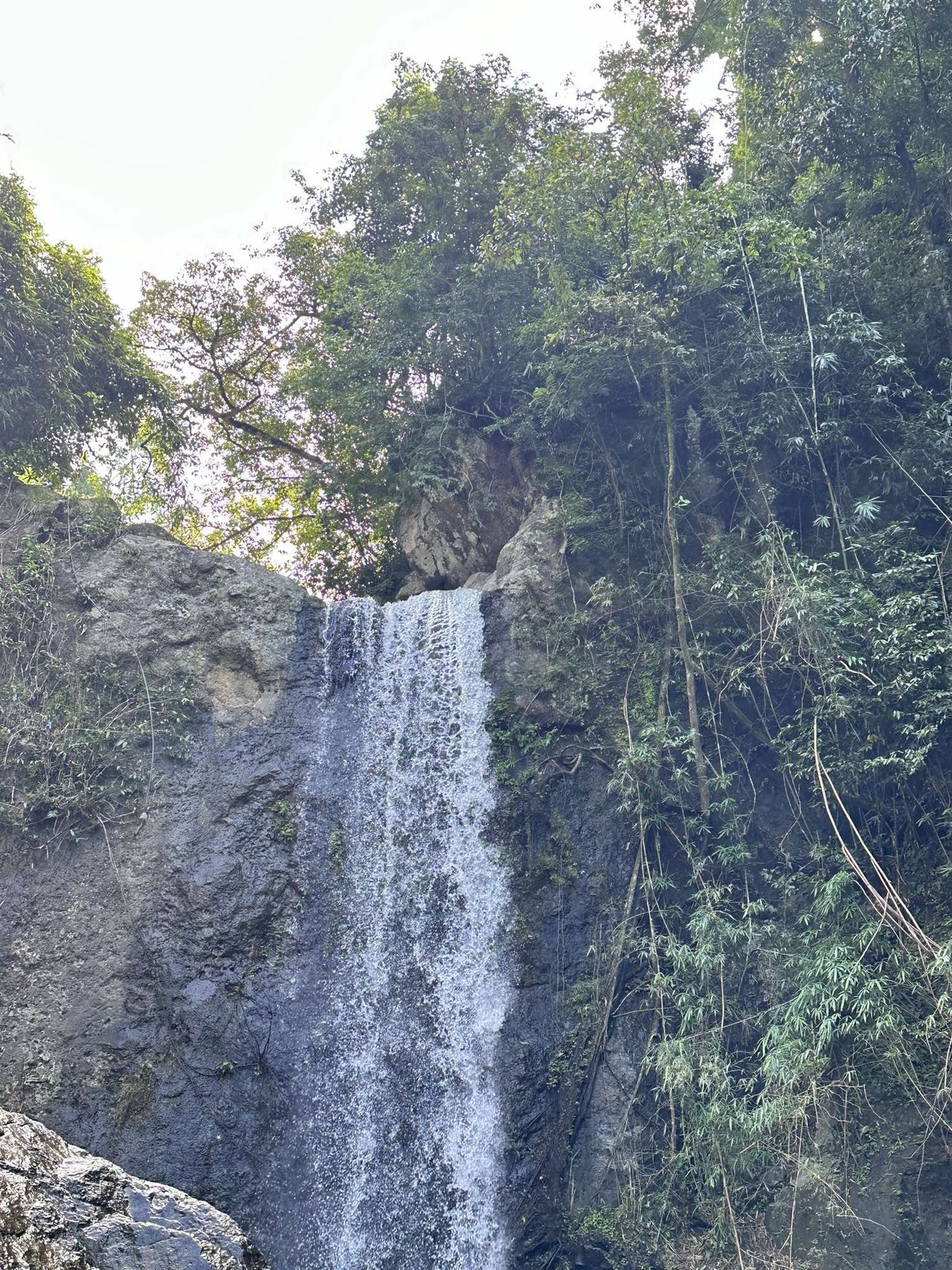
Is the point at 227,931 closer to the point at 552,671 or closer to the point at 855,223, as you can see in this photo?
the point at 552,671

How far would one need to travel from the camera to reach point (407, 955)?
8.80 m

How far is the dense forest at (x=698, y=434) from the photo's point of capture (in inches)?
311

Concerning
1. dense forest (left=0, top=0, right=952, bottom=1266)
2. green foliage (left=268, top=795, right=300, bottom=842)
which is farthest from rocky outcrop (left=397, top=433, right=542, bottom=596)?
green foliage (left=268, top=795, right=300, bottom=842)

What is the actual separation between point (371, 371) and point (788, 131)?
5.74 meters

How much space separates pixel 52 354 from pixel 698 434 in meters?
7.52

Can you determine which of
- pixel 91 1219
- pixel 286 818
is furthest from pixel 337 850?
pixel 91 1219

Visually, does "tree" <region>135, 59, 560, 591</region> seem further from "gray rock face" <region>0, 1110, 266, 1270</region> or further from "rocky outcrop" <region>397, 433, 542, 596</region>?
"gray rock face" <region>0, 1110, 266, 1270</region>

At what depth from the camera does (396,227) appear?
48.1 feet

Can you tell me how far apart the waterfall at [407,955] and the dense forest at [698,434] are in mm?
983

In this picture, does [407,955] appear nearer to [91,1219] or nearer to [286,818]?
[286,818]

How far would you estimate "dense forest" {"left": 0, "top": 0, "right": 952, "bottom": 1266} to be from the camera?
7.89 m

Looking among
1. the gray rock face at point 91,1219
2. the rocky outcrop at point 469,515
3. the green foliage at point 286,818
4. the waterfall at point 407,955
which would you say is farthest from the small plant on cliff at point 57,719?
the gray rock face at point 91,1219

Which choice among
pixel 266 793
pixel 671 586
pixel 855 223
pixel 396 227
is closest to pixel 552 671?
pixel 671 586

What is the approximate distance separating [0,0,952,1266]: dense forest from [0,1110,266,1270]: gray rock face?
4.54 m
